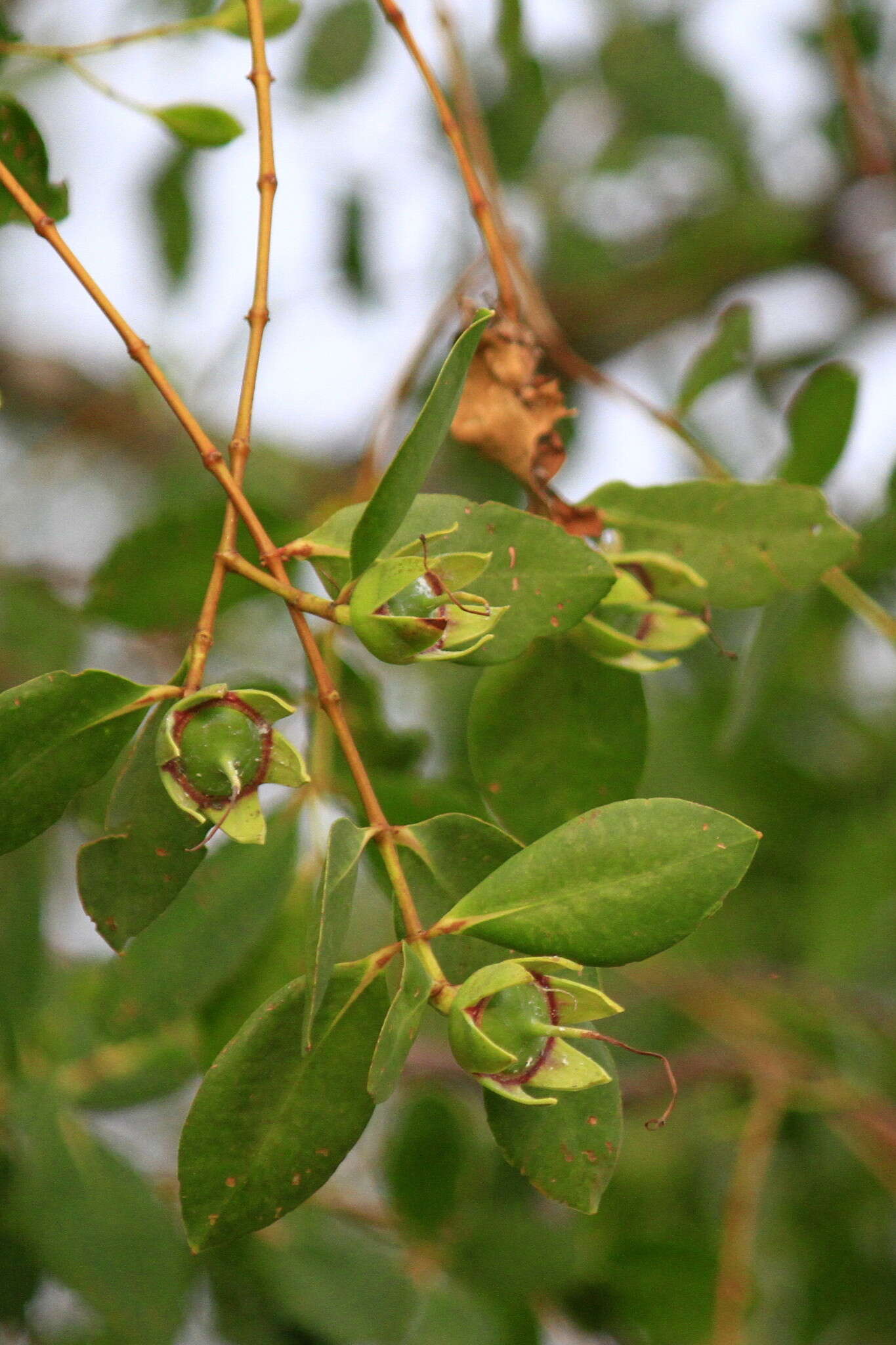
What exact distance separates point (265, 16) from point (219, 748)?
0.50 metres

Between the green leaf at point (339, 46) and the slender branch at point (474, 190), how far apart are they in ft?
2.49

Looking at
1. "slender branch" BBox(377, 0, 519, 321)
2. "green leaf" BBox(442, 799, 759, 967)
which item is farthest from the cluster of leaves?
"slender branch" BBox(377, 0, 519, 321)

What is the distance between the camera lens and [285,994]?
425 millimetres

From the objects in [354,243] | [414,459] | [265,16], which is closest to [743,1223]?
[414,459]

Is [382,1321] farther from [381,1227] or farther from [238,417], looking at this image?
[238,417]

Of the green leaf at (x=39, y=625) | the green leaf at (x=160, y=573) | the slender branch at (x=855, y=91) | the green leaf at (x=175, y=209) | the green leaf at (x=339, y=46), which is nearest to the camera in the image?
the green leaf at (x=160, y=573)

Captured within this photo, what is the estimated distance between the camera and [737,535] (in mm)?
557

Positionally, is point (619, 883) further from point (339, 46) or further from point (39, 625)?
point (339, 46)

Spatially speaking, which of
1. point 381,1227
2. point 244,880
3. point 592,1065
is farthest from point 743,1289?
point 592,1065

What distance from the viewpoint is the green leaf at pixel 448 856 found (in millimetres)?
457

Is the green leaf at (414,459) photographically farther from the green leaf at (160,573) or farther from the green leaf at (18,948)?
the green leaf at (18,948)

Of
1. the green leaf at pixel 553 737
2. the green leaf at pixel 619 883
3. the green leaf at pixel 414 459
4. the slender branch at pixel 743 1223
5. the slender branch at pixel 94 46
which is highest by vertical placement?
the slender branch at pixel 94 46

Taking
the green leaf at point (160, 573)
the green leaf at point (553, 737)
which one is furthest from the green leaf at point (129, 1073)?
the green leaf at point (553, 737)

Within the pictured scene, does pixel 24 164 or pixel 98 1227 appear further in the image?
pixel 98 1227
